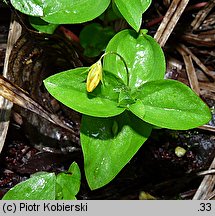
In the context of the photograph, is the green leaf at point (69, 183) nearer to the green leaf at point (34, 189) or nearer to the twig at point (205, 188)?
the green leaf at point (34, 189)

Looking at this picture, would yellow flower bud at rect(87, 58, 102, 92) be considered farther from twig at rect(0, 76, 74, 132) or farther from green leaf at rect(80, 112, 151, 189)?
twig at rect(0, 76, 74, 132)

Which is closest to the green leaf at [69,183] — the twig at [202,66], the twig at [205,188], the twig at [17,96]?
the twig at [17,96]

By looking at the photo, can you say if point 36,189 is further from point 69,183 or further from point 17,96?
point 17,96

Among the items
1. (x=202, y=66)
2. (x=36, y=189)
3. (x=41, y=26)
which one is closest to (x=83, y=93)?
(x=36, y=189)

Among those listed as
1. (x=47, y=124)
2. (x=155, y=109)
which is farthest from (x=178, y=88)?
(x=47, y=124)

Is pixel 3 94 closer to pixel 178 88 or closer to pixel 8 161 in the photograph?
pixel 8 161
